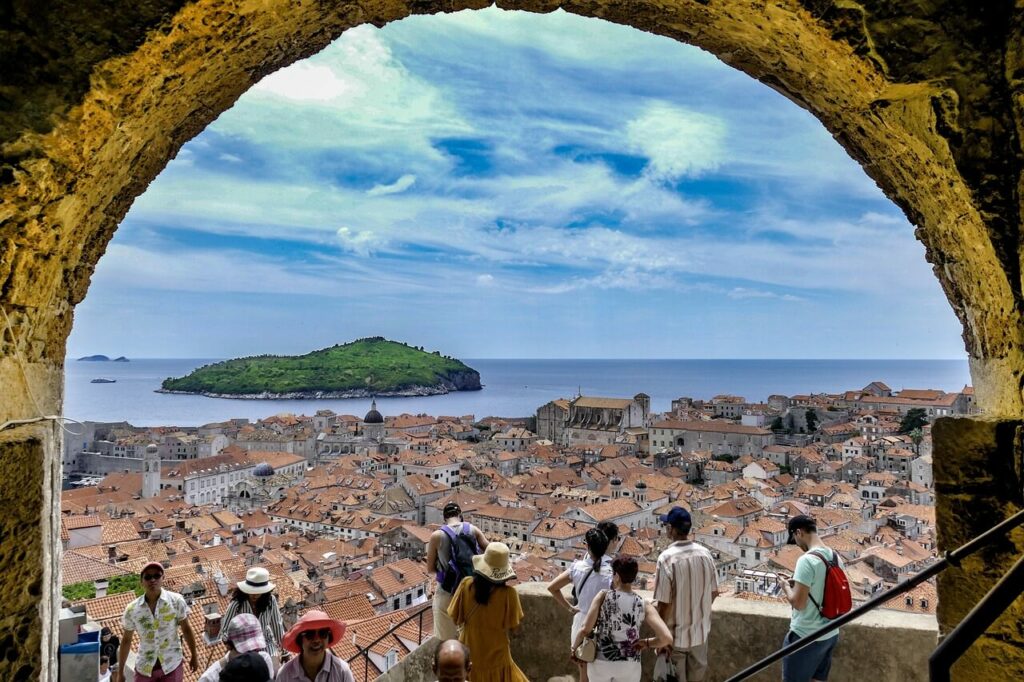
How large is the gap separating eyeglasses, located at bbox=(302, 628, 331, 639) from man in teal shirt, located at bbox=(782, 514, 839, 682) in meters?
2.40

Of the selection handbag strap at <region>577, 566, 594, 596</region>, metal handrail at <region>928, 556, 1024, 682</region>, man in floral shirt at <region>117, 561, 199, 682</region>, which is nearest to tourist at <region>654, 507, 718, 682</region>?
handbag strap at <region>577, 566, 594, 596</region>

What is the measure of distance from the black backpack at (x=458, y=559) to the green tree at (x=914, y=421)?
221ft

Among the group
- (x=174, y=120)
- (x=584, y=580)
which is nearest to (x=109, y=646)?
(x=584, y=580)

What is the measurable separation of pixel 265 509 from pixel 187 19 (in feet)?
141

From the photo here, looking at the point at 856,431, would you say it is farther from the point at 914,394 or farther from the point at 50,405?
the point at 50,405

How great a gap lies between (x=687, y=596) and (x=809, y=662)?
72 cm

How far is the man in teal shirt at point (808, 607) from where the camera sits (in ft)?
11.2

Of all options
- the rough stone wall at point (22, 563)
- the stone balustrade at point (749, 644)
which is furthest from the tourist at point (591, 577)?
the rough stone wall at point (22, 563)

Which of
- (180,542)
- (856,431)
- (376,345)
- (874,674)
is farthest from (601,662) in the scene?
(376,345)

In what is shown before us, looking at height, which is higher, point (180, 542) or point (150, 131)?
point (150, 131)

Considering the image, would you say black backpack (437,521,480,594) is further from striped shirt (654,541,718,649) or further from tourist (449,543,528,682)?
striped shirt (654,541,718,649)

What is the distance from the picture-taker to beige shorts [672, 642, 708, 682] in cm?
366

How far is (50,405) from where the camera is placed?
2.01 metres

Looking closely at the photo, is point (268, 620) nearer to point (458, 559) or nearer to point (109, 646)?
point (458, 559)
